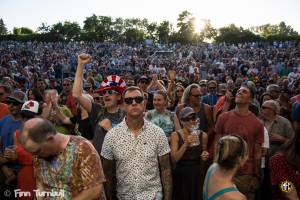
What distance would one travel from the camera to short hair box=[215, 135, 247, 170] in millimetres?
3121

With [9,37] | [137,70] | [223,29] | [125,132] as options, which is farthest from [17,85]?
[223,29]

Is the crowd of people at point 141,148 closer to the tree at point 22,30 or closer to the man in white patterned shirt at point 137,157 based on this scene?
the man in white patterned shirt at point 137,157

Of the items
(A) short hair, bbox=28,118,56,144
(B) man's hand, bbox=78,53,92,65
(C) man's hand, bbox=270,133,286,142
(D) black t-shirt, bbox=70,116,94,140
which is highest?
(B) man's hand, bbox=78,53,92,65

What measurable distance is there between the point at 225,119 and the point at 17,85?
24.9 feet

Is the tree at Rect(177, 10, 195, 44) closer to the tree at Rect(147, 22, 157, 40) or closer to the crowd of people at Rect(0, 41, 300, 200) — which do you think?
the tree at Rect(147, 22, 157, 40)

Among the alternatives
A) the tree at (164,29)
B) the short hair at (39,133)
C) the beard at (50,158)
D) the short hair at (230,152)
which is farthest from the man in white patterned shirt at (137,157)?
the tree at (164,29)

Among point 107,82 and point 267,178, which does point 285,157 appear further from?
point 267,178

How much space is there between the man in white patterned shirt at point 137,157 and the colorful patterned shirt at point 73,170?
764mm

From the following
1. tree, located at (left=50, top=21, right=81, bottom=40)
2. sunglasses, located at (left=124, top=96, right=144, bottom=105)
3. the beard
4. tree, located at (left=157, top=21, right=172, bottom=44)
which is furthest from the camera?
tree, located at (left=50, top=21, right=81, bottom=40)

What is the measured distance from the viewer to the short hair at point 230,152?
10.2 feet

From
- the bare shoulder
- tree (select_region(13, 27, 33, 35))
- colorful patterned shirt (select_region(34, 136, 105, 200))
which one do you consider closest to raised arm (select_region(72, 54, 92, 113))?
colorful patterned shirt (select_region(34, 136, 105, 200))

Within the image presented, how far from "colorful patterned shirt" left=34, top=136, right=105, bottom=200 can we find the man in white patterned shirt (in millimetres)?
764

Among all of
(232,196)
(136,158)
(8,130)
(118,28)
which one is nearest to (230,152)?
(232,196)

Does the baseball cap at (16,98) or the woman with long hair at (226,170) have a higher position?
the baseball cap at (16,98)
